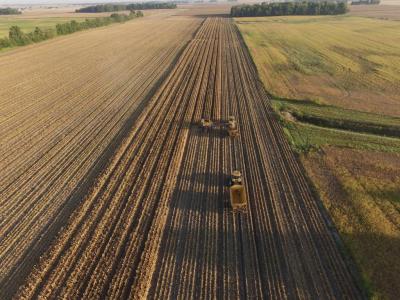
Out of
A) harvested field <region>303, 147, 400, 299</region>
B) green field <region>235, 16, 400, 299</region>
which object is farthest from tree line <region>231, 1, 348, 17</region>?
harvested field <region>303, 147, 400, 299</region>

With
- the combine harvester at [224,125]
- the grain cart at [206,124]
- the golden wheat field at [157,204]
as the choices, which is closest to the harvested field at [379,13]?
the golden wheat field at [157,204]

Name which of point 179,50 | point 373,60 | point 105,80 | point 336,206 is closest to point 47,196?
point 336,206

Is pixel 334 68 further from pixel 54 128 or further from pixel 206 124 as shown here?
pixel 54 128

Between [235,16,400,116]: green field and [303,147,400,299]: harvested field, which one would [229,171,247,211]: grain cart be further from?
[235,16,400,116]: green field

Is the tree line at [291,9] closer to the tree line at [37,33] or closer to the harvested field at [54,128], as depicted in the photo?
the tree line at [37,33]

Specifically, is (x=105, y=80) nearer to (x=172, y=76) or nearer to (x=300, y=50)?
(x=172, y=76)

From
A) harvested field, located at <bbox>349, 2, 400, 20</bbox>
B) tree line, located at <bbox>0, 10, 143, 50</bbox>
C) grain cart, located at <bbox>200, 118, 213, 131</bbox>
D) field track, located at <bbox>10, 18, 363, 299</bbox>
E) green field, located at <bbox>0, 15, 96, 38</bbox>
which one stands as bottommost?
green field, located at <bbox>0, 15, 96, 38</bbox>
